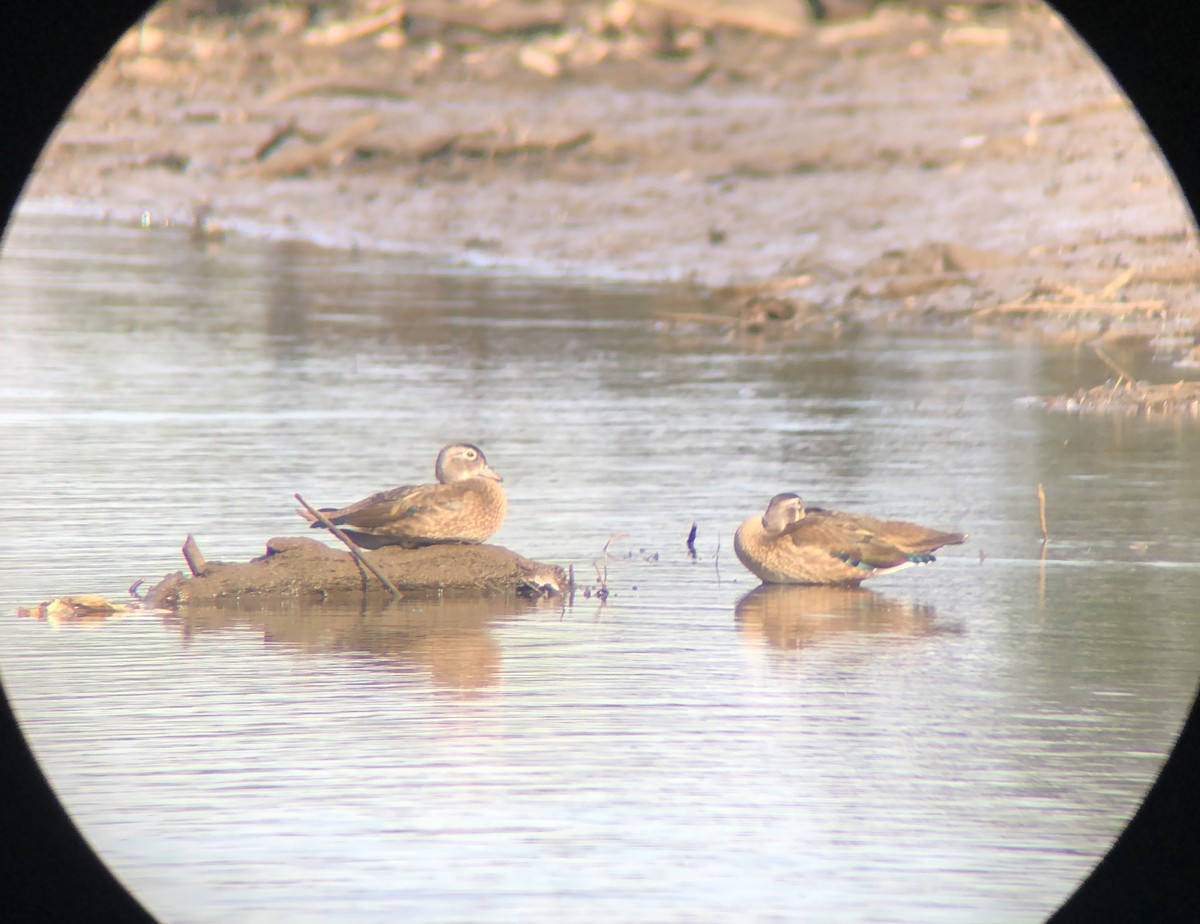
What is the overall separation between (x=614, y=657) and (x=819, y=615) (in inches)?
39.1

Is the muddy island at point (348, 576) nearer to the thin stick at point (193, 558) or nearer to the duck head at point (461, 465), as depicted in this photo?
the thin stick at point (193, 558)

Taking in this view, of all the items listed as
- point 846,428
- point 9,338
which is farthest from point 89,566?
point 9,338

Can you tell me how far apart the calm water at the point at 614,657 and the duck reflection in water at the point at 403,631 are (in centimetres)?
2

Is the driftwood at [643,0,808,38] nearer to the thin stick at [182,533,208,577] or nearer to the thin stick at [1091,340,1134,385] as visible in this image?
the thin stick at [1091,340,1134,385]

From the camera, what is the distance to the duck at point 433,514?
7.71 meters

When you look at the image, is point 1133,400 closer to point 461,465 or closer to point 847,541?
point 847,541

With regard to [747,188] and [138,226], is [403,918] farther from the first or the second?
[138,226]

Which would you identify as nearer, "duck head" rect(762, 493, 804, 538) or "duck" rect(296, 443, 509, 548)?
"duck" rect(296, 443, 509, 548)

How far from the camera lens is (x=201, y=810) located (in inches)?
217

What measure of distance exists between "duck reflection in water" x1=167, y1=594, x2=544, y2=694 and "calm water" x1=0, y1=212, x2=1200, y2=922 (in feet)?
0.06

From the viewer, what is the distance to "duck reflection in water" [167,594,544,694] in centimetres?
665

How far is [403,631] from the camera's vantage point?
23.3ft

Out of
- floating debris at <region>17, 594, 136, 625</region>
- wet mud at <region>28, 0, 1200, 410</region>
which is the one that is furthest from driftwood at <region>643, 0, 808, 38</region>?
floating debris at <region>17, 594, 136, 625</region>

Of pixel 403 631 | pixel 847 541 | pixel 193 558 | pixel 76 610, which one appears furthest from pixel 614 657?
pixel 76 610
